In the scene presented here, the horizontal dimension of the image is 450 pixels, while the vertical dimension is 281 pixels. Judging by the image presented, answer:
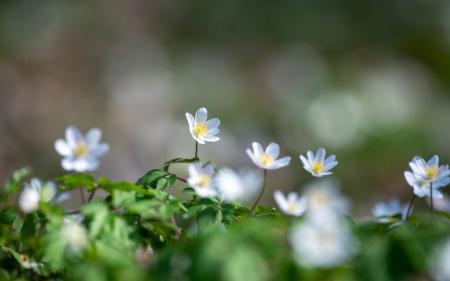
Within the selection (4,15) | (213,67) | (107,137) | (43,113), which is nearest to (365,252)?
(107,137)

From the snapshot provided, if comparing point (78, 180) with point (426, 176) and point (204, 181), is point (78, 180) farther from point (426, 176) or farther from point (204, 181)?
point (426, 176)

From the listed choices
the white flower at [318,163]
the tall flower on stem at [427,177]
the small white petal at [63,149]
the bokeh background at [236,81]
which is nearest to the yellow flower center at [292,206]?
the white flower at [318,163]

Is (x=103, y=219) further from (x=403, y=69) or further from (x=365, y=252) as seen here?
(x=403, y=69)

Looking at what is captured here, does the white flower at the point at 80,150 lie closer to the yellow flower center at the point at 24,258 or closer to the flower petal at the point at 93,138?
the flower petal at the point at 93,138

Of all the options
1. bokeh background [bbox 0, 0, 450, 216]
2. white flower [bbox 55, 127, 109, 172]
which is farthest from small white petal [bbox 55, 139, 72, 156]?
bokeh background [bbox 0, 0, 450, 216]

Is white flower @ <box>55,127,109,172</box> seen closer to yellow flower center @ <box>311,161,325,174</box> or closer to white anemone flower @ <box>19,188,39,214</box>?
white anemone flower @ <box>19,188,39,214</box>

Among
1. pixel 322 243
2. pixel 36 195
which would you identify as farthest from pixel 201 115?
pixel 322 243
